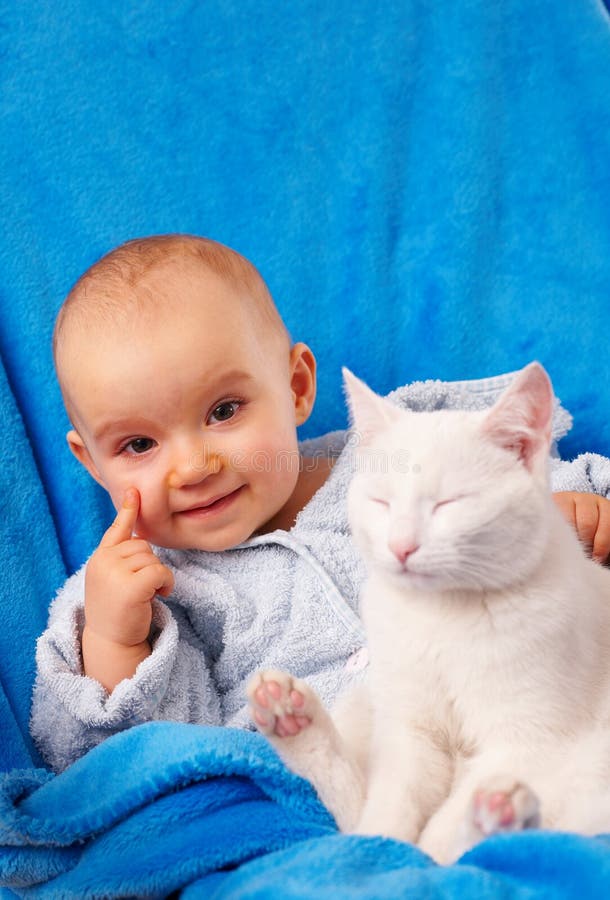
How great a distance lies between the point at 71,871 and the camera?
0.94 meters

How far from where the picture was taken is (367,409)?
0.95 m

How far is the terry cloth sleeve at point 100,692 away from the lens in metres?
1.17

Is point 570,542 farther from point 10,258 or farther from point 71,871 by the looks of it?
point 10,258

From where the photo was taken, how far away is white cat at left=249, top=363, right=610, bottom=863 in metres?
0.82

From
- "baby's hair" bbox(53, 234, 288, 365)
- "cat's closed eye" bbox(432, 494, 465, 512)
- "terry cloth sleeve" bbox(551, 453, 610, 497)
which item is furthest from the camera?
"terry cloth sleeve" bbox(551, 453, 610, 497)

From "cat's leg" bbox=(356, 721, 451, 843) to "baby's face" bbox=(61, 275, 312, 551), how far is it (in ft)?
1.48

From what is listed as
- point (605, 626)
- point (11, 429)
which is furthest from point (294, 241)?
point (605, 626)

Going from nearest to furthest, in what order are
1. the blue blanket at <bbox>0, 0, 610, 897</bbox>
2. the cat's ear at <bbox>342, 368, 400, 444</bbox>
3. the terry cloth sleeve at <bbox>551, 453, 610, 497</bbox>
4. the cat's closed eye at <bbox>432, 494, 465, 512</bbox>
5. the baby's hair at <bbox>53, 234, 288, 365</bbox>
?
the cat's closed eye at <bbox>432, 494, 465, 512</bbox>
the cat's ear at <bbox>342, 368, 400, 444</bbox>
the baby's hair at <bbox>53, 234, 288, 365</bbox>
the terry cloth sleeve at <bbox>551, 453, 610, 497</bbox>
the blue blanket at <bbox>0, 0, 610, 897</bbox>

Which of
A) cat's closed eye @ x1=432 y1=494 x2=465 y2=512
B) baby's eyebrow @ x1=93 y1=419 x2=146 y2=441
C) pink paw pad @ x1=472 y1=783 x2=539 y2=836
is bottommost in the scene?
pink paw pad @ x1=472 y1=783 x2=539 y2=836

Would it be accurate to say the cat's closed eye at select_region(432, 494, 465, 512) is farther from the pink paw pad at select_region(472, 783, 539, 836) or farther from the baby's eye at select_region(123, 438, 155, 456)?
the baby's eye at select_region(123, 438, 155, 456)

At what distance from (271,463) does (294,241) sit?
0.52 meters

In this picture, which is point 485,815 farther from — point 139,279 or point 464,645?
point 139,279

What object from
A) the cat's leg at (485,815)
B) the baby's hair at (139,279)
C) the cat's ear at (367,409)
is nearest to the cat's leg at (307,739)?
the cat's leg at (485,815)

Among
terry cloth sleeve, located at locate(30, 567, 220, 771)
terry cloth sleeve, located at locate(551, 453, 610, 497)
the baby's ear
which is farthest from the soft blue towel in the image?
terry cloth sleeve, located at locate(551, 453, 610, 497)
